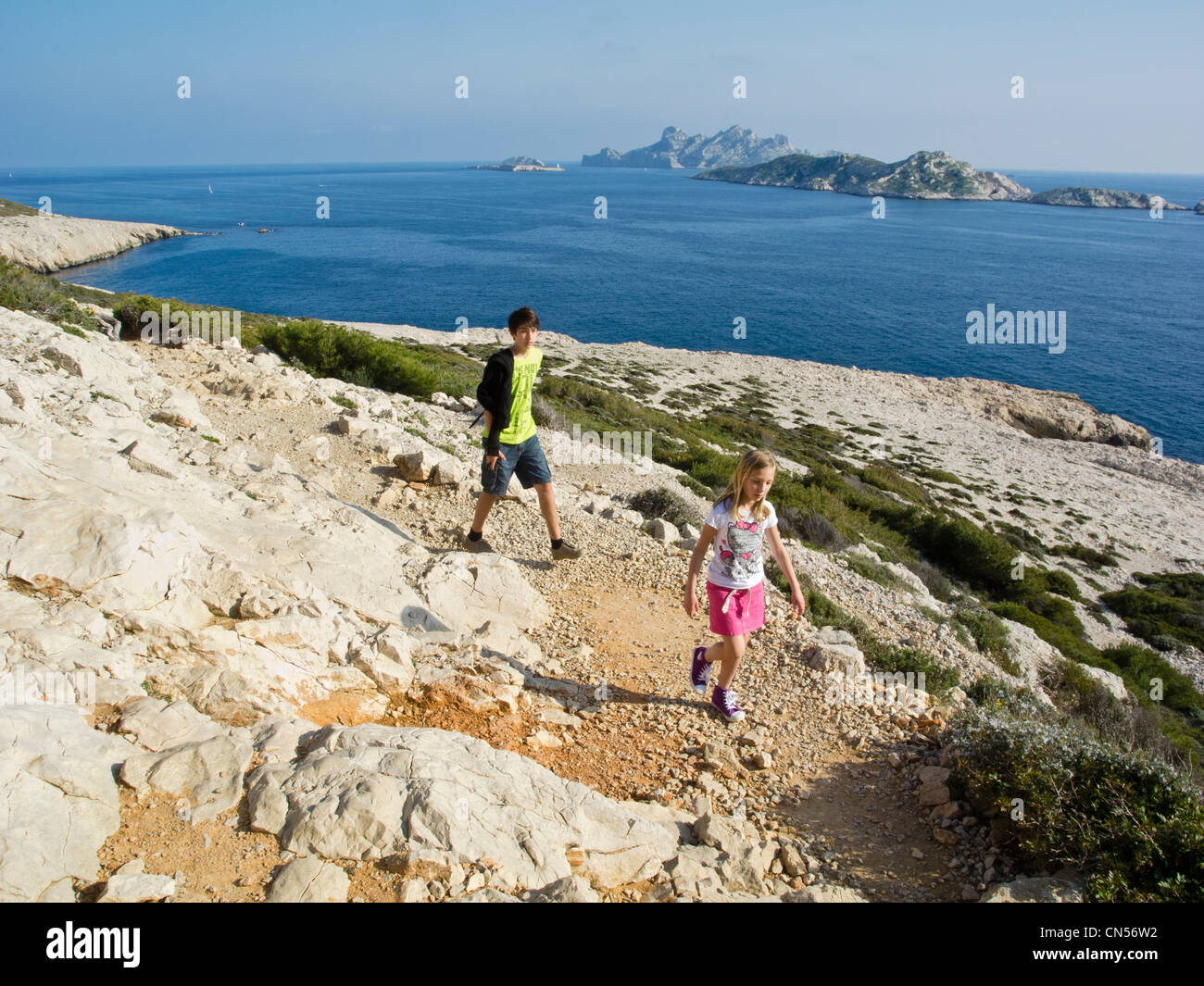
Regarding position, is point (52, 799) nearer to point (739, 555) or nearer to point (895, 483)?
point (739, 555)

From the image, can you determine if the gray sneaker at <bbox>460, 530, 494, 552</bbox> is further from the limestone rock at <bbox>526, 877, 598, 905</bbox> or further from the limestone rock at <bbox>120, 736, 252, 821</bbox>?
the limestone rock at <bbox>526, 877, 598, 905</bbox>

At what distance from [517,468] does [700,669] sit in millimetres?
2650

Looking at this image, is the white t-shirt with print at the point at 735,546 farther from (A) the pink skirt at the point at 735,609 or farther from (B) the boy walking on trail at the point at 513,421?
(B) the boy walking on trail at the point at 513,421

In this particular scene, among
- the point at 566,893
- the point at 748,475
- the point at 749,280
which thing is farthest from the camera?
the point at 749,280

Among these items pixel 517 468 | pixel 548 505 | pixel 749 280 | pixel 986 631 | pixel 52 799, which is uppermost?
pixel 749 280

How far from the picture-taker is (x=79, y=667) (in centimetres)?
368

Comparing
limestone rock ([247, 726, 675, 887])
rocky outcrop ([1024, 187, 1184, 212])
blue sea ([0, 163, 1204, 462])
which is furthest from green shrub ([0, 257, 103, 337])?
rocky outcrop ([1024, 187, 1184, 212])

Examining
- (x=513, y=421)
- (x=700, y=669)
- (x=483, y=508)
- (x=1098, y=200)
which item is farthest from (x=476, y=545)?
(x=1098, y=200)

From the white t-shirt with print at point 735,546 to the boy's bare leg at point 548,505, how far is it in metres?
2.22

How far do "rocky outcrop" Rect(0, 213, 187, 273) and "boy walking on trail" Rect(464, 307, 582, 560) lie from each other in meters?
76.2

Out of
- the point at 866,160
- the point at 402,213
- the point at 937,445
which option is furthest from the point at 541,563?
the point at 866,160

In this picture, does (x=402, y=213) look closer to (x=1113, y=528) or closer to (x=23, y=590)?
(x=1113, y=528)

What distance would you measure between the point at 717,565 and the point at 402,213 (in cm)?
13638

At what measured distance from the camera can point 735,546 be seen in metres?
4.73
